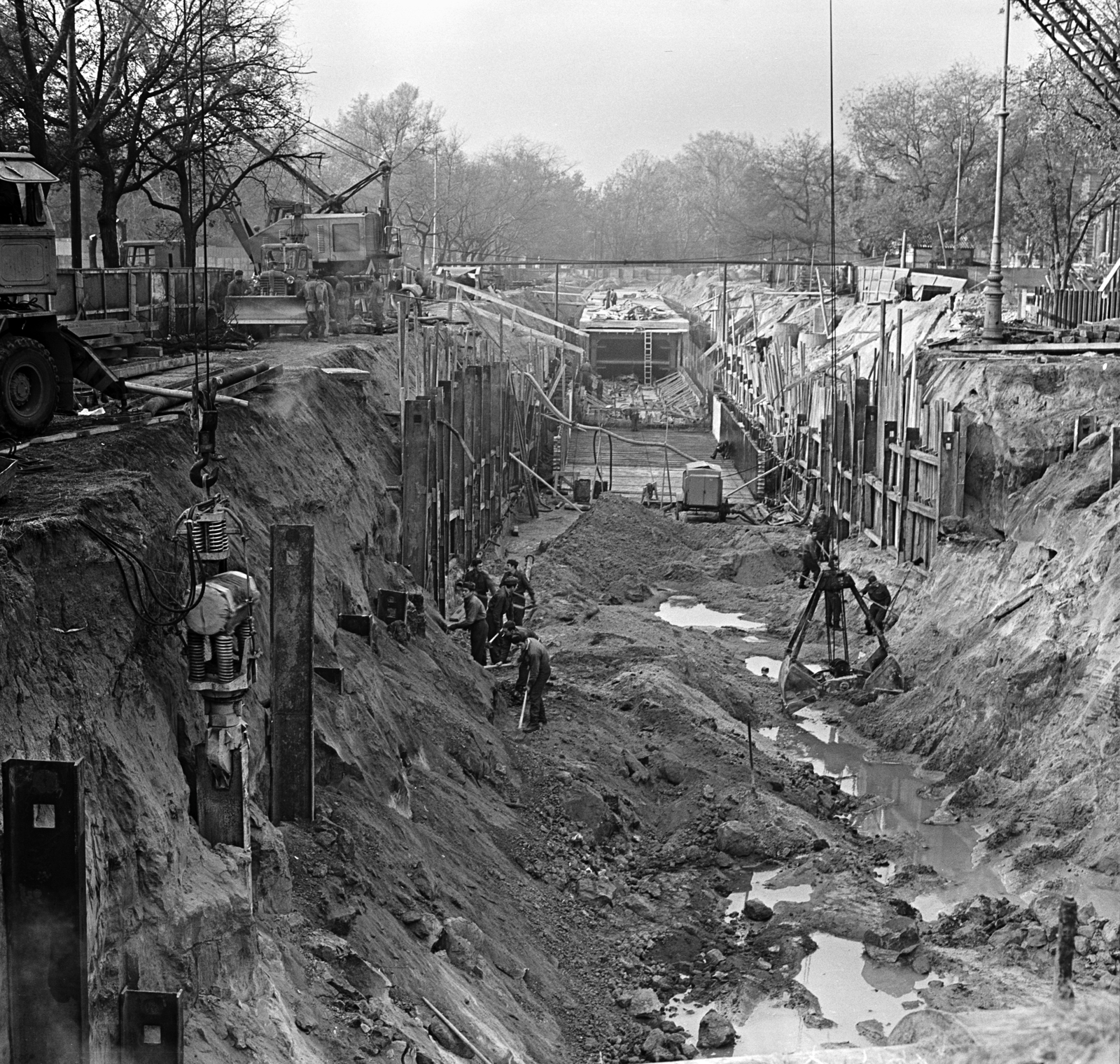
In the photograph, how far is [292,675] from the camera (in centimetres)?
1040

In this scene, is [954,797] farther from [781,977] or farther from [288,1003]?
[288,1003]

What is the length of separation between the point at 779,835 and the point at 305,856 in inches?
267

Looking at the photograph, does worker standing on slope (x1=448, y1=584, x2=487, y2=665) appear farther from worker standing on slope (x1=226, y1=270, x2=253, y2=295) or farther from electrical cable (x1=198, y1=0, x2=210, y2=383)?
worker standing on slope (x1=226, y1=270, x2=253, y2=295)

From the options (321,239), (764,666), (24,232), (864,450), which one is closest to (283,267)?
(321,239)

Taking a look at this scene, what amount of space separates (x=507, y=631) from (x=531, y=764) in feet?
9.39

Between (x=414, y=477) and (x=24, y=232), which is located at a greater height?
(x=24, y=232)

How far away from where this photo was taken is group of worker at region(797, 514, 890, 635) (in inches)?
840

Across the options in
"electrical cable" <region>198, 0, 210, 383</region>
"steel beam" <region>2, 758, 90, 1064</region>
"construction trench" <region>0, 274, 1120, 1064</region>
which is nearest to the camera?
"steel beam" <region>2, 758, 90, 1064</region>

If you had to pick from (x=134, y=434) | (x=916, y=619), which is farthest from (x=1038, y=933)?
(x=916, y=619)

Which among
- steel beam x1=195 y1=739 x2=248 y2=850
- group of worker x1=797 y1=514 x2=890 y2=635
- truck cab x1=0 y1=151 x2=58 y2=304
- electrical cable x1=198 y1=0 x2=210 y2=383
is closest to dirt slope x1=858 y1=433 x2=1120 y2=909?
group of worker x1=797 y1=514 x2=890 y2=635

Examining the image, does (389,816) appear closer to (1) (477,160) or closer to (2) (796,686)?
(2) (796,686)

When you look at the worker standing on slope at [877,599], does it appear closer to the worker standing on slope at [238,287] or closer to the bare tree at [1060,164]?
the worker standing on slope at [238,287]

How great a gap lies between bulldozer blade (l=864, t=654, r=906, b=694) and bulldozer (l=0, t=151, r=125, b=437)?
11.8 metres

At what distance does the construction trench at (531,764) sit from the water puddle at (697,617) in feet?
0.38
